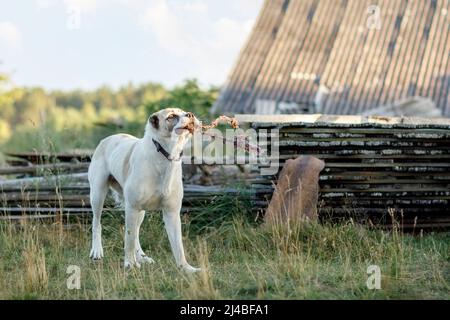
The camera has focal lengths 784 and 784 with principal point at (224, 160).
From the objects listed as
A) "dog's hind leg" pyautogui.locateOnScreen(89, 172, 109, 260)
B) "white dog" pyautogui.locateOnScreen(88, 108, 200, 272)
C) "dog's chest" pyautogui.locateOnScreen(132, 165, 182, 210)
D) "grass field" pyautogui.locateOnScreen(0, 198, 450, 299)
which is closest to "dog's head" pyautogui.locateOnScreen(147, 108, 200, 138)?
"white dog" pyautogui.locateOnScreen(88, 108, 200, 272)

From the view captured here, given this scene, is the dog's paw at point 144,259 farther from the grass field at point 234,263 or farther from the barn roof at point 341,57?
the barn roof at point 341,57

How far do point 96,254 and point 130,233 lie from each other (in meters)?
0.82

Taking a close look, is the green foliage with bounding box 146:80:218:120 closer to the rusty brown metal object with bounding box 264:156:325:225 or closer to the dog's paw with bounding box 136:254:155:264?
the rusty brown metal object with bounding box 264:156:325:225

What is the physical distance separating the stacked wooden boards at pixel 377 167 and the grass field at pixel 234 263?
492 mm

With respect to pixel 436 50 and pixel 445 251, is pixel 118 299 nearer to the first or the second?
pixel 445 251

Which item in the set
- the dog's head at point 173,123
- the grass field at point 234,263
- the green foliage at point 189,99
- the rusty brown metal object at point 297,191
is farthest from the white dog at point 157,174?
the green foliage at point 189,99

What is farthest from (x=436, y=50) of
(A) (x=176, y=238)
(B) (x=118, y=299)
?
(B) (x=118, y=299)

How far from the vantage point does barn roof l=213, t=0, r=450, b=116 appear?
19219 mm

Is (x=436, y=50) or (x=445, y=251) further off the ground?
(x=436, y=50)

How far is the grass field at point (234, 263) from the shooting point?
6074 millimetres

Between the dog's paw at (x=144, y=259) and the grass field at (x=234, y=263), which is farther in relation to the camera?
the dog's paw at (x=144, y=259)

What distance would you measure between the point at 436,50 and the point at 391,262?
44.9ft

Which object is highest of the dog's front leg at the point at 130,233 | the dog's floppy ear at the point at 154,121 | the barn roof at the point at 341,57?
the barn roof at the point at 341,57

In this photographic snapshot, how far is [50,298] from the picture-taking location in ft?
20.0
